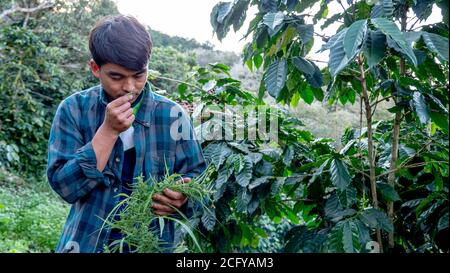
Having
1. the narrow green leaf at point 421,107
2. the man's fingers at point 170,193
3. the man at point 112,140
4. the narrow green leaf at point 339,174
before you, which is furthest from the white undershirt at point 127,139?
the narrow green leaf at point 421,107

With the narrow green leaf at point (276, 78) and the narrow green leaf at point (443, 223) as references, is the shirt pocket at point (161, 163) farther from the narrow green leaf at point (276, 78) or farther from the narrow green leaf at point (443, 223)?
the narrow green leaf at point (443, 223)

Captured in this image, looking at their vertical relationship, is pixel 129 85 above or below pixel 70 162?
above

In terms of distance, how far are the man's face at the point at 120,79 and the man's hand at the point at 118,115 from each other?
2.0 inches

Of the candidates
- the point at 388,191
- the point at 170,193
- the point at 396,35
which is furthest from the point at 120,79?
the point at 388,191

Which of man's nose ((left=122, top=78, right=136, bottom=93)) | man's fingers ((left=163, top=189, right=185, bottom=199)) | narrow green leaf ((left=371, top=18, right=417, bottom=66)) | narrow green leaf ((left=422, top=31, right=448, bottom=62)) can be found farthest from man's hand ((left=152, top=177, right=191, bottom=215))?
narrow green leaf ((left=422, top=31, right=448, bottom=62))

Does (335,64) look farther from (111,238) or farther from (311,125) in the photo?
(311,125)

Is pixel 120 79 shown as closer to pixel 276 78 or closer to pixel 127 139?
pixel 127 139

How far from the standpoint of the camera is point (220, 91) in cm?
161

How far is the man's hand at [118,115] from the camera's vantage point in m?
0.89

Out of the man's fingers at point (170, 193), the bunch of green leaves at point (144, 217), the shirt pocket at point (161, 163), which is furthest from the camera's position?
the shirt pocket at point (161, 163)

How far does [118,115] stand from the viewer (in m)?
0.89

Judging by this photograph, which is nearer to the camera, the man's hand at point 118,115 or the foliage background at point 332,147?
the man's hand at point 118,115

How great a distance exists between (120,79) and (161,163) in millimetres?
204

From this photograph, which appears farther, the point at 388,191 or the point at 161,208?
the point at 388,191
